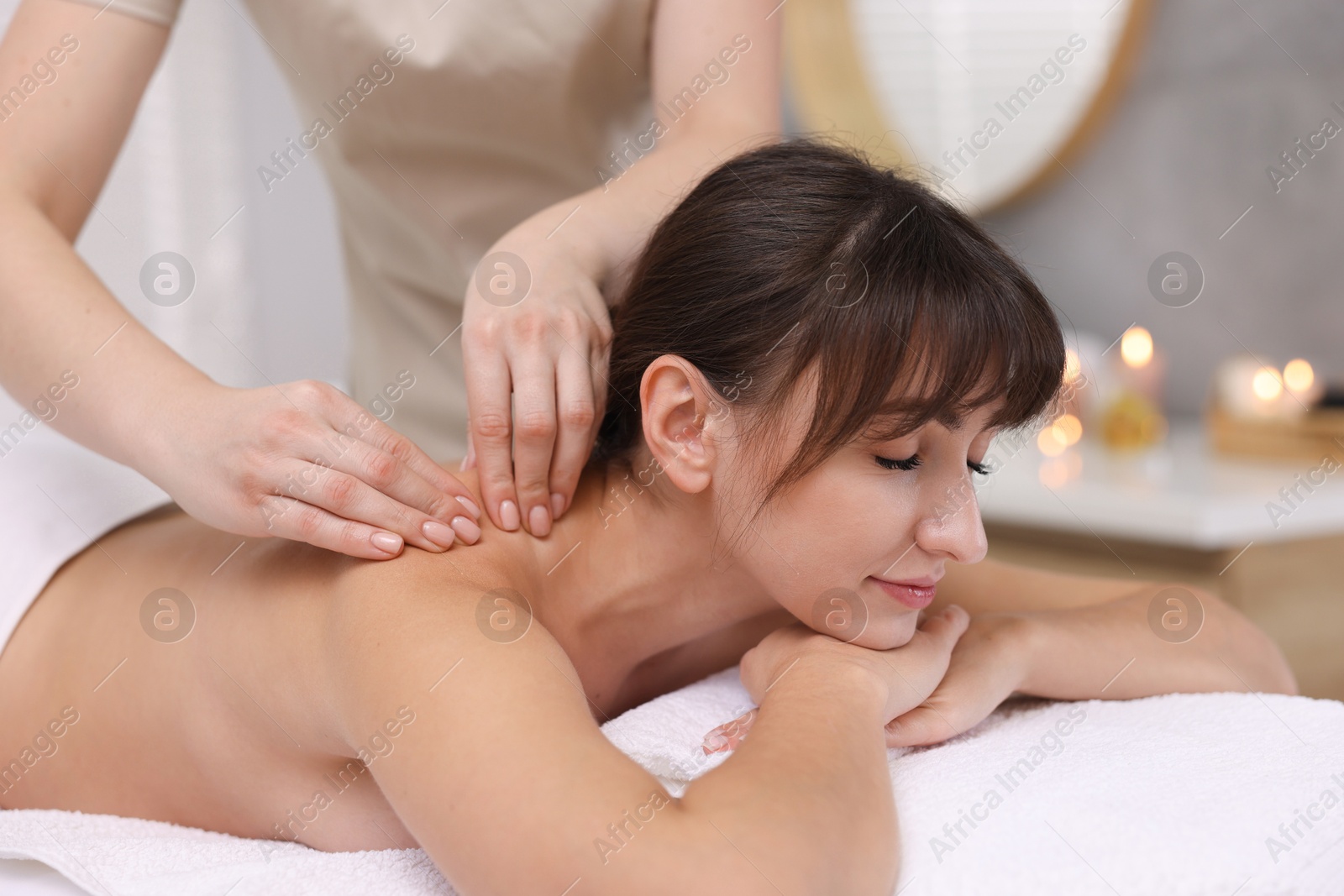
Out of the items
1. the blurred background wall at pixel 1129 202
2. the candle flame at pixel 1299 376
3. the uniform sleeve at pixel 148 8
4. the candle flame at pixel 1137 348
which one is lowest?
the candle flame at pixel 1299 376

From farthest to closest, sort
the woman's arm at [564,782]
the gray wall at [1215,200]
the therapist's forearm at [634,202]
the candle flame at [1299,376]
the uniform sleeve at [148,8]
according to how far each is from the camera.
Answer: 1. the gray wall at [1215,200]
2. the candle flame at [1299,376]
3. the uniform sleeve at [148,8]
4. the therapist's forearm at [634,202]
5. the woman's arm at [564,782]

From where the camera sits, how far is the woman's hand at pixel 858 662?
83 cm

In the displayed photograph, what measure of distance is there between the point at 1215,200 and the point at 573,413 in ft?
6.29

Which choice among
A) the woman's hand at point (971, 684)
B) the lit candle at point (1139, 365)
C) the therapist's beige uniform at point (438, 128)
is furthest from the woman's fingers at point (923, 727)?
the lit candle at point (1139, 365)

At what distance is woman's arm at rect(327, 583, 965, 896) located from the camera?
0.60 meters

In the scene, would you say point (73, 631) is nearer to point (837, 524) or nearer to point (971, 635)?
point (837, 524)

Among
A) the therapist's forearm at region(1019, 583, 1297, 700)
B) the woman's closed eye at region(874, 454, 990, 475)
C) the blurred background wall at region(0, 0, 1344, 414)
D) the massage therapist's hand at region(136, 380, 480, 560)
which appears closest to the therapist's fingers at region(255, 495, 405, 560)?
the massage therapist's hand at region(136, 380, 480, 560)

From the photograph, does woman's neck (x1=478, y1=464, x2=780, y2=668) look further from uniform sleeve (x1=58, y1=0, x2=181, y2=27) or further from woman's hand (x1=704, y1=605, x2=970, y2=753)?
uniform sleeve (x1=58, y1=0, x2=181, y2=27)

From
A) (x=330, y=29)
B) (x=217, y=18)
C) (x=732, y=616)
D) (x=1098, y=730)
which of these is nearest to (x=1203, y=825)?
(x=1098, y=730)

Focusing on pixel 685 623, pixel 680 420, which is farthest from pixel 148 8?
pixel 685 623

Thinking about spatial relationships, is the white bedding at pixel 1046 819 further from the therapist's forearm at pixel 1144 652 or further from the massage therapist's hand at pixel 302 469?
the massage therapist's hand at pixel 302 469

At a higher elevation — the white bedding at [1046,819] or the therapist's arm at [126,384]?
the therapist's arm at [126,384]

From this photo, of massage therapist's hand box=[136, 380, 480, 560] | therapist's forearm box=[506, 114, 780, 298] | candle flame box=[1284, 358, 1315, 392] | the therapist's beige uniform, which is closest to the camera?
massage therapist's hand box=[136, 380, 480, 560]

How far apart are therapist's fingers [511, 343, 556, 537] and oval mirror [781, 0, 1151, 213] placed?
162cm
